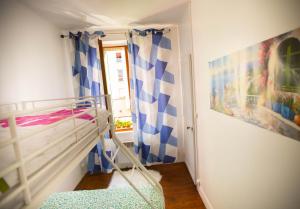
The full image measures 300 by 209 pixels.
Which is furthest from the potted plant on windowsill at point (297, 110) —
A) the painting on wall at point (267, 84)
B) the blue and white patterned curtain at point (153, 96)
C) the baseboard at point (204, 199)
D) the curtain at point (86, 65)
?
the curtain at point (86, 65)

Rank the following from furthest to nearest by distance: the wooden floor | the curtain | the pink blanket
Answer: the curtain < the wooden floor < the pink blanket

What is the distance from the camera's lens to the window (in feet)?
10.8

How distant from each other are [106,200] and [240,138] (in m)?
1.35

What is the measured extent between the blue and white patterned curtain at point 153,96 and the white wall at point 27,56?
3.97ft

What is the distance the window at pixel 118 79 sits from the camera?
3307mm

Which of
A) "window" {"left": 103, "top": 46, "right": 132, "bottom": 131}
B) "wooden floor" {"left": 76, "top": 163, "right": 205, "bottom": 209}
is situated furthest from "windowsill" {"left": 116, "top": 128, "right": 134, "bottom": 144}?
"wooden floor" {"left": 76, "top": 163, "right": 205, "bottom": 209}

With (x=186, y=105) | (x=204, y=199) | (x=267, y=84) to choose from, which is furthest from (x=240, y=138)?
(x=186, y=105)

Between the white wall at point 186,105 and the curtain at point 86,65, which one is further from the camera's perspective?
the curtain at point 86,65

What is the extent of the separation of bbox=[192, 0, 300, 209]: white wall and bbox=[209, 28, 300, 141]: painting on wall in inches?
2.0

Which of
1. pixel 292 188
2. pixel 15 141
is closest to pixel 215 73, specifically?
pixel 292 188

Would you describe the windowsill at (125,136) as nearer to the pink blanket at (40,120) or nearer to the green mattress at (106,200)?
the green mattress at (106,200)

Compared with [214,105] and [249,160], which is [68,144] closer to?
[249,160]

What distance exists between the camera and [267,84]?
0.92m

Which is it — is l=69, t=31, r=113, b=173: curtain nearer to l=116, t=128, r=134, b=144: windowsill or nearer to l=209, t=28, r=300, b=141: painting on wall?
l=116, t=128, r=134, b=144: windowsill
